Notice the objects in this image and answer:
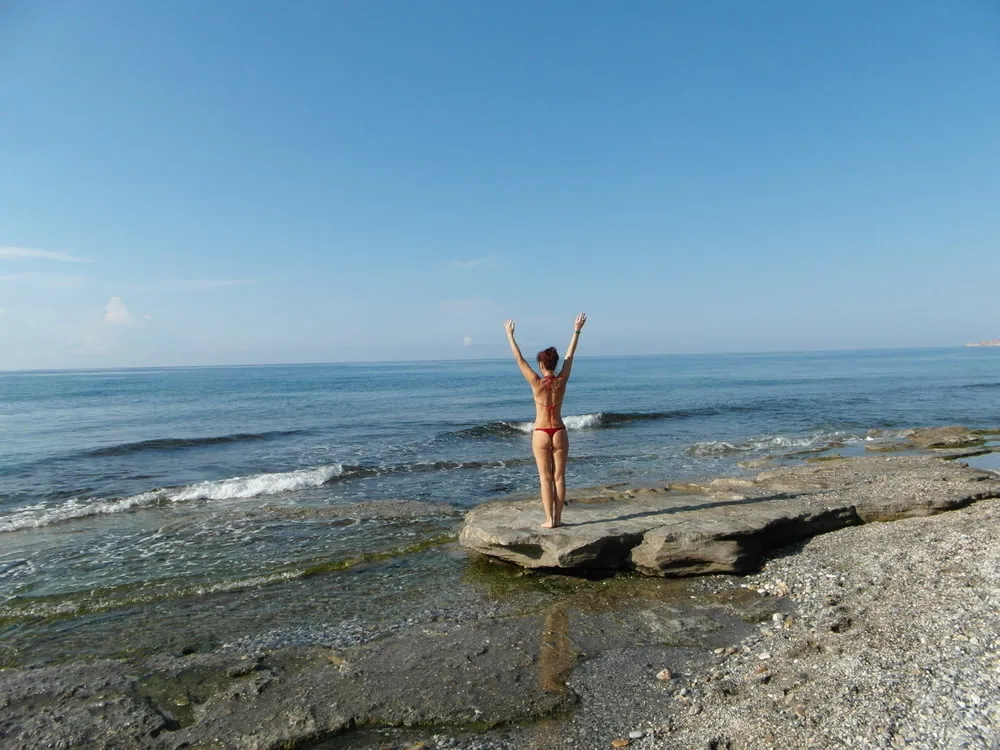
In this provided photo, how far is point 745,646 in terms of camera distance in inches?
219

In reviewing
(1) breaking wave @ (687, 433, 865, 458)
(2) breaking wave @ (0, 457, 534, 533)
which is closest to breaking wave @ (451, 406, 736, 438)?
(2) breaking wave @ (0, 457, 534, 533)

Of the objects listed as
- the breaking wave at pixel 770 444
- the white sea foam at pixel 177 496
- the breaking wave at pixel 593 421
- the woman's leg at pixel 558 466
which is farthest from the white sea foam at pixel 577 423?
the woman's leg at pixel 558 466

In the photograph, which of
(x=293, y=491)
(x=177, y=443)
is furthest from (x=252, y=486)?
(x=177, y=443)

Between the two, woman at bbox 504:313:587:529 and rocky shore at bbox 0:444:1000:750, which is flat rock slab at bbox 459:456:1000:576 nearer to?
rocky shore at bbox 0:444:1000:750

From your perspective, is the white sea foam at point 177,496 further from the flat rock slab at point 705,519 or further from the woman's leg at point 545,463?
the woman's leg at point 545,463

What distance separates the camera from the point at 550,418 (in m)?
7.71

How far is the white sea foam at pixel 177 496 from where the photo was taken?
12.0 meters

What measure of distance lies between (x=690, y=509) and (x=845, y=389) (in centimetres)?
3973

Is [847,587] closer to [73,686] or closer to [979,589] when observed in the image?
[979,589]

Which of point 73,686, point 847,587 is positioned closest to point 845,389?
point 847,587

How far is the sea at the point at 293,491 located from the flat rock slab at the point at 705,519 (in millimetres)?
1017

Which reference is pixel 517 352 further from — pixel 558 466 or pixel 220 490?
pixel 220 490

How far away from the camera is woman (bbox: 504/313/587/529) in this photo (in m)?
7.48

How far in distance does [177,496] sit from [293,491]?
258 centimetres
